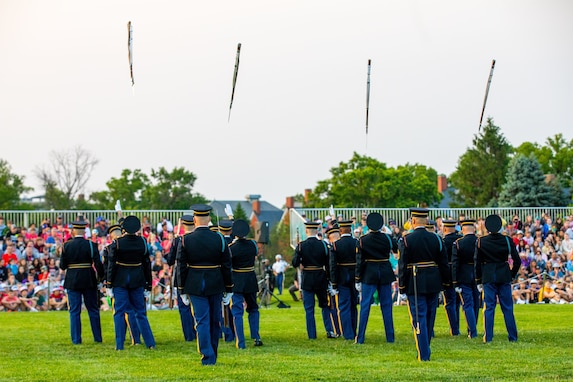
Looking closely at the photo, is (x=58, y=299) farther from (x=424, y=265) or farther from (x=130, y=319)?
(x=424, y=265)

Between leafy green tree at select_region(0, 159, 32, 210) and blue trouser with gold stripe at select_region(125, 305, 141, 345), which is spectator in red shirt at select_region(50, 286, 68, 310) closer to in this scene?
blue trouser with gold stripe at select_region(125, 305, 141, 345)

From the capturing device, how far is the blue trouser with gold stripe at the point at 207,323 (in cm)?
1218

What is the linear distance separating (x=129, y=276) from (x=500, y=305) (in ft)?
18.7

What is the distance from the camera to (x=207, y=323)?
12.3m

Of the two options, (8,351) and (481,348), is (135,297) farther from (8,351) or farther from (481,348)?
(481,348)

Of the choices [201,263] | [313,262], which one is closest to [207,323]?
[201,263]

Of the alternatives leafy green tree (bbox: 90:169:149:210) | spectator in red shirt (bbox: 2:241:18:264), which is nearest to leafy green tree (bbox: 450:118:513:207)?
leafy green tree (bbox: 90:169:149:210)

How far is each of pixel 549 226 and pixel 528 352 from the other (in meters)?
19.4

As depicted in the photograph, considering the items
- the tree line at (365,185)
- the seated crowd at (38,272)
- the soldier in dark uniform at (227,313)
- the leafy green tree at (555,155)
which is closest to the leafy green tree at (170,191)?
the tree line at (365,185)

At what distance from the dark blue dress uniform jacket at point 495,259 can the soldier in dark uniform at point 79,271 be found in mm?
6071

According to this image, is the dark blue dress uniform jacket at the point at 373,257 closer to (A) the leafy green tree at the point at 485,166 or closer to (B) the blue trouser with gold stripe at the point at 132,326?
(B) the blue trouser with gold stripe at the point at 132,326

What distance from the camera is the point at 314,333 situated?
1619 centimetres

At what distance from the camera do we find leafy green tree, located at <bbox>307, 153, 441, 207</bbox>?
75.3 metres

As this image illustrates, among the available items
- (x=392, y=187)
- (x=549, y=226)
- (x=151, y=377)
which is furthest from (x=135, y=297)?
(x=392, y=187)
